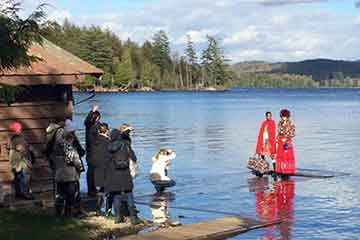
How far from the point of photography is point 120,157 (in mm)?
13492

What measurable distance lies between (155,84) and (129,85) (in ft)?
49.4

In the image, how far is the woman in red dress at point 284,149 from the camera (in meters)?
21.1

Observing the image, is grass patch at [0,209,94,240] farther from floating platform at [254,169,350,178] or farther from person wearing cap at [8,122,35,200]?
floating platform at [254,169,350,178]

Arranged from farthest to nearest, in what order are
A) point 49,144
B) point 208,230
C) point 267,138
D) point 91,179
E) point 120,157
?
point 267,138 < point 91,179 < point 49,144 < point 120,157 < point 208,230

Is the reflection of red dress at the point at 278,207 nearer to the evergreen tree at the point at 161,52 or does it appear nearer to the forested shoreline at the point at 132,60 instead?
the forested shoreline at the point at 132,60

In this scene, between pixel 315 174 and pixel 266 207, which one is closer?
pixel 266 207

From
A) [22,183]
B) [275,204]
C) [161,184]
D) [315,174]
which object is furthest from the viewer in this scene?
[315,174]

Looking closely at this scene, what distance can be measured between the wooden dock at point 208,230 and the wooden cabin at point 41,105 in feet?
10.8

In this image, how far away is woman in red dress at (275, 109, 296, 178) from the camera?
69.1 feet

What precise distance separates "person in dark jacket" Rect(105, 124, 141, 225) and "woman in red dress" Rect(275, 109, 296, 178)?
25.7ft

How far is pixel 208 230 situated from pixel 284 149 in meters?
8.44

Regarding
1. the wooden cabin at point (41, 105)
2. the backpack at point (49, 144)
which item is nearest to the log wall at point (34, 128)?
the wooden cabin at point (41, 105)

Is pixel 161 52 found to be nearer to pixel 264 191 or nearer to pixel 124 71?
pixel 124 71

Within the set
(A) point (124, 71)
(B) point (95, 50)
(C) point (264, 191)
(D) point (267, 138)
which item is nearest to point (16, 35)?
→ (C) point (264, 191)
